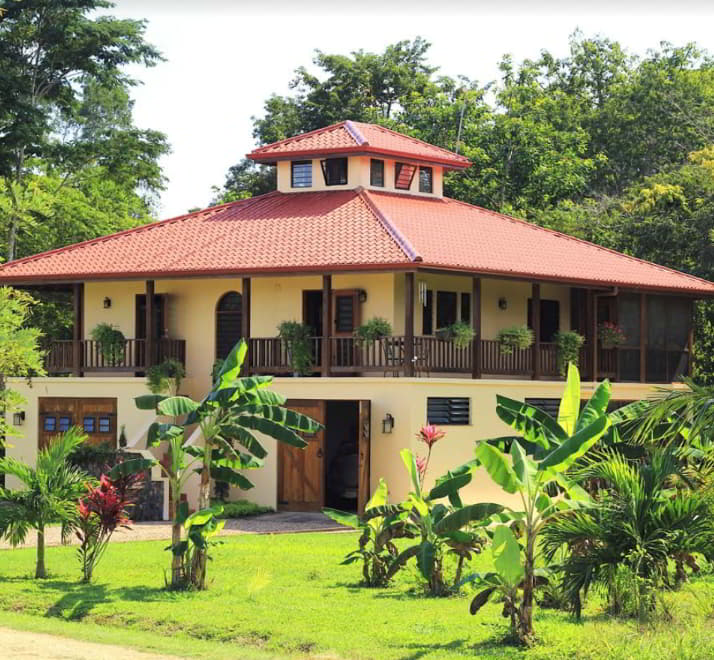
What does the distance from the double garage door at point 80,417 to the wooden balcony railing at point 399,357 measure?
341 centimetres

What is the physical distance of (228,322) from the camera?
3244 cm

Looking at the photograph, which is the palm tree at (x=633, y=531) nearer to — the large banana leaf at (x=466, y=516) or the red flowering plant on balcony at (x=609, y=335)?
the large banana leaf at (x=466, y=516)

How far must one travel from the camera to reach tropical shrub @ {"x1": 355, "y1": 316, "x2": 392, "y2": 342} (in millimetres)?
29422

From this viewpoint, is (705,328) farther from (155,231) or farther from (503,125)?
(155,231)

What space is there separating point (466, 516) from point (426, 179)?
2033 centimetres

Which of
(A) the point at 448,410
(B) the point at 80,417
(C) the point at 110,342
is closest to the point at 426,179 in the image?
(A) the point at 448,410

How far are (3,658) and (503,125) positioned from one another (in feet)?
117

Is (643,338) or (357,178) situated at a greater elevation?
(357,178)

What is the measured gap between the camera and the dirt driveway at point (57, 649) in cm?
1408

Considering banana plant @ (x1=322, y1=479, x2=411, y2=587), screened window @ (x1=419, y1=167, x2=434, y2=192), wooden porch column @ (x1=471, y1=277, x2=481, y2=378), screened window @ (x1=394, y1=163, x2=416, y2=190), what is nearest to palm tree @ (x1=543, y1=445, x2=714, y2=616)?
banana plant @ (x1=322, y1=479, x2=411, y2=587)

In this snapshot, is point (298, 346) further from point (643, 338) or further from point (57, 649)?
point (57, 649)

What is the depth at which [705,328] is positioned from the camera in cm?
3831

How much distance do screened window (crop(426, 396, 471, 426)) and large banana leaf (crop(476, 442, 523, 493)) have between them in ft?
44.9

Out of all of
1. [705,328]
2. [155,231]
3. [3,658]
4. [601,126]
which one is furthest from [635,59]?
[3,658]
